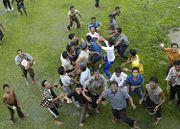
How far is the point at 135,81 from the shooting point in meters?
9.75

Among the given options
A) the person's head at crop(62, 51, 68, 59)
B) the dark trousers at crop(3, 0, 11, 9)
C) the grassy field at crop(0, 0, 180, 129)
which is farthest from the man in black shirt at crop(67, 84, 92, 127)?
the dark trousers at crop(3, 0, 11, 9)

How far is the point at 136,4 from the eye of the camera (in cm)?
1689

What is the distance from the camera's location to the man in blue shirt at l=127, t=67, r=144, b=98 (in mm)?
9541

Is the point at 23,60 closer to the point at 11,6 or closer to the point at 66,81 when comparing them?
the point at 66,81

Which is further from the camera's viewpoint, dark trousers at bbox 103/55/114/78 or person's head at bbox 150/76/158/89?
dark trousers at bbox 103/55/114/78

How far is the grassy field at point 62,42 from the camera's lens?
10438mm

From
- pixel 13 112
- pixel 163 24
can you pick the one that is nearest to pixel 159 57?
pixel 163 24

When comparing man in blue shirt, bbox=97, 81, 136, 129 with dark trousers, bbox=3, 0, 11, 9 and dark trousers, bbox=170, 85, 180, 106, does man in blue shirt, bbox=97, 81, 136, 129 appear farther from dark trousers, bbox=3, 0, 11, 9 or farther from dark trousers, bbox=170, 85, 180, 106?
dark trousers, bbox=3, 0, 11, 9

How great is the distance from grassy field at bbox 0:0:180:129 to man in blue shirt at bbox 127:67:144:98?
70cm

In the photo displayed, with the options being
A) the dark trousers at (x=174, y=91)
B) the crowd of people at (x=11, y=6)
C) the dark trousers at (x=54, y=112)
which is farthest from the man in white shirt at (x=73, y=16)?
the dark trousers at (x=174, y=91)

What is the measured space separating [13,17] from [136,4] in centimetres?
613

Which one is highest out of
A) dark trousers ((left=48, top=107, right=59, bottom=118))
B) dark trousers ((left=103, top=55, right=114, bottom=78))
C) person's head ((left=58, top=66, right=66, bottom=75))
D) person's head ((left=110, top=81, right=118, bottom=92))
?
person's head ((left=58, top=66, right=66, bottom=75))

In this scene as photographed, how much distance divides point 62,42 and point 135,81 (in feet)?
18.7

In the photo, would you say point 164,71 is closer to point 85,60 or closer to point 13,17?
point 85,60
